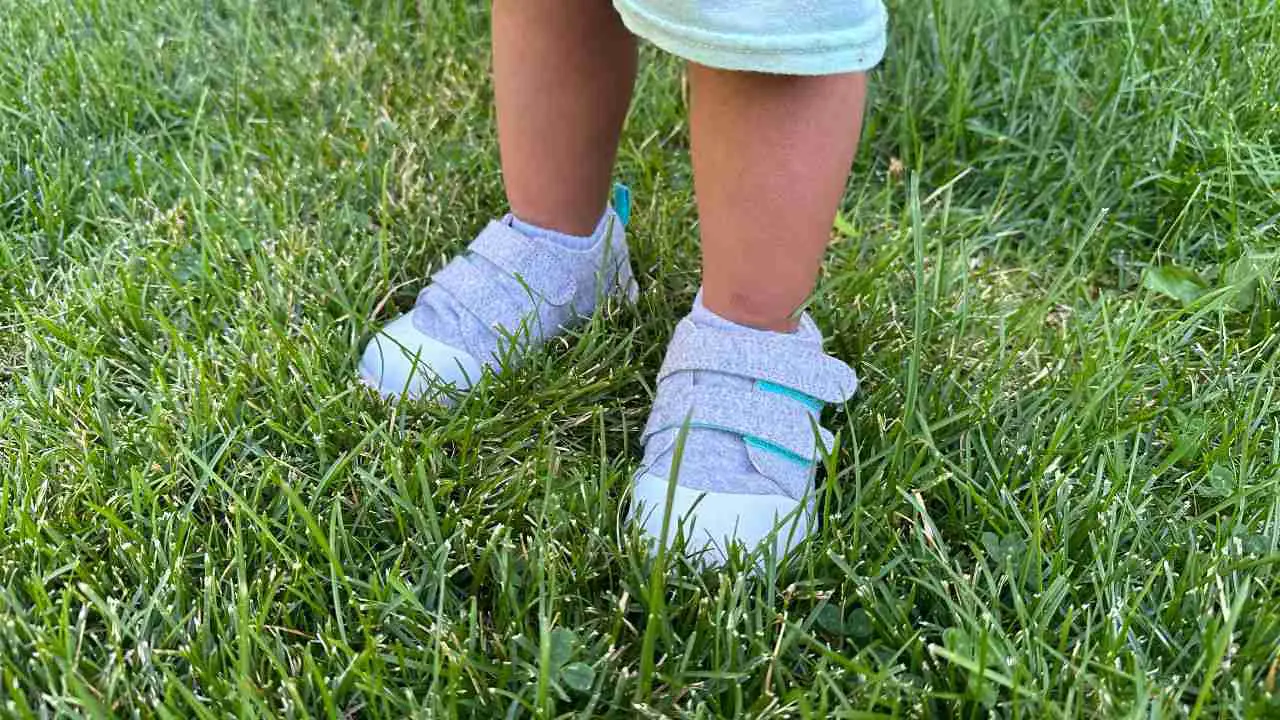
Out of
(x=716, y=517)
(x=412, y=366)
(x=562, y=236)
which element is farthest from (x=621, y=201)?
(x=716, y=517)

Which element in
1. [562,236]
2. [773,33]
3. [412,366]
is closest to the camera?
[773,33]

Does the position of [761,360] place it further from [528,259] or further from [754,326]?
[528,259]

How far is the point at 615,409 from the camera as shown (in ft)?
3.95

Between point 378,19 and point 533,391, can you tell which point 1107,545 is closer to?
point 533,391

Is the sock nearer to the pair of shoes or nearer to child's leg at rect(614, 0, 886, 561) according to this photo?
the pair of shoes

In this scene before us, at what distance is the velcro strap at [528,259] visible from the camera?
1.25 metres

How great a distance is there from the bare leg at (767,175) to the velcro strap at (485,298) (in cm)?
30

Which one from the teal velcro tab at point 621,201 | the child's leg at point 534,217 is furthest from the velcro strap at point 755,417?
the teal velcro tab at point 621,201

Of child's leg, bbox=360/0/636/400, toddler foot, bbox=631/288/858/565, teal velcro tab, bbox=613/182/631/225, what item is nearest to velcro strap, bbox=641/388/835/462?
toddler foot, bbox=631/288/858/565

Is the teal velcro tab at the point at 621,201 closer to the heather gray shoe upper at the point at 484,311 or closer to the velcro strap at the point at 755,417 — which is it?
the heather gray shoe upper at the point at 484,311

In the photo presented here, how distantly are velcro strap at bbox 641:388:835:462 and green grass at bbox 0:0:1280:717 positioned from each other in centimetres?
5

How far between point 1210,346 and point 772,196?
76 cm

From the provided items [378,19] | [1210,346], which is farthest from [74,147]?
[1210,346]

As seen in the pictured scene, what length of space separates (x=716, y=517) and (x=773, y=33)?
1.47ft
